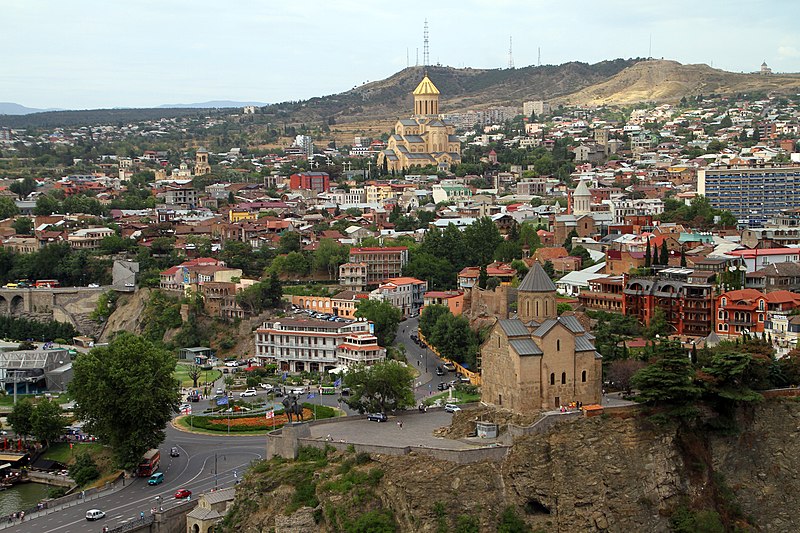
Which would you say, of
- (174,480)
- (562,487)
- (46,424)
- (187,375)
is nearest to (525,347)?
(562,487)

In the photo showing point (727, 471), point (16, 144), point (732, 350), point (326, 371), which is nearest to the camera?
point (727, 471)

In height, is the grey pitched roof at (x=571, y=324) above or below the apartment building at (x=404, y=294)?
above

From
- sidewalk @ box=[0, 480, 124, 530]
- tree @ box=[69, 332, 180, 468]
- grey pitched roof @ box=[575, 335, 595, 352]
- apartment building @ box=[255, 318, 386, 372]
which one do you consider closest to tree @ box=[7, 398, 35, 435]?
tree @ box=[69, 332, 180, 468]

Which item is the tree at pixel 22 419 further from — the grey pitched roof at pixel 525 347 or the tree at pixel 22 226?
the tree at pixel 22 226

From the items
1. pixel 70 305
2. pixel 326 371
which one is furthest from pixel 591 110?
pixel 326 371

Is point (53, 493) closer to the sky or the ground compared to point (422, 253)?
closer to the ground

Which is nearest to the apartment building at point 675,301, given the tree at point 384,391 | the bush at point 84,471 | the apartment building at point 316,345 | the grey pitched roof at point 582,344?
the apartment building at point 316,345

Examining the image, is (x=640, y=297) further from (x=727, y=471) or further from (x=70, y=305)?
(x=70, y=305)

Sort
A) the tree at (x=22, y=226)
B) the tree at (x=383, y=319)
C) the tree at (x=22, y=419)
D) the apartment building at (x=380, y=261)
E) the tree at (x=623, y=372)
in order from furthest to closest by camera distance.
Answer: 1. the tree at (x=22, y=226)
2. the apartment building at (x=380, y=261)
3. the tree at (x=383, y=319)
4. the tree at (x=22, y=419)
5. the tree at (x=623, y=372)
